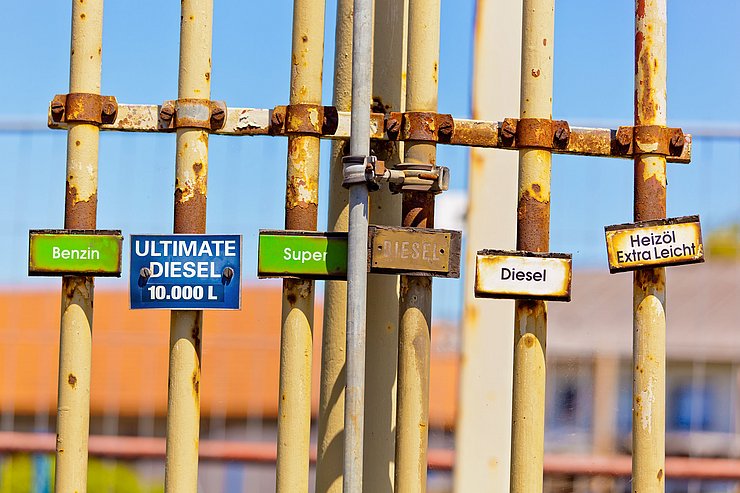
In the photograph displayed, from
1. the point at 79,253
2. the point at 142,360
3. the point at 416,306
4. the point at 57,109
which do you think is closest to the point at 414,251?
the point at 416,306

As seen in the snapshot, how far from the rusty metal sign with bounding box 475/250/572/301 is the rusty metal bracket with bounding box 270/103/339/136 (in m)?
0.52

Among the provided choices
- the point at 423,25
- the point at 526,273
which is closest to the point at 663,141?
the point at 526,273

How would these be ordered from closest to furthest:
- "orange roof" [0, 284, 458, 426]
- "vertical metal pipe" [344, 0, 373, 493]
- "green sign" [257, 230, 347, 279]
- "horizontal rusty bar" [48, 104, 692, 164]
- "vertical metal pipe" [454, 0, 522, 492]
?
"vertical metal pipe" [344, 0, 373, 493], "green sign" [257, 230, 347, 279], "horizontal rusty bar" [48, 104, 692, 164], "vertical metal pipe" [454, 0, 522, 492], "orange roof" [0, 284, 458, 426]

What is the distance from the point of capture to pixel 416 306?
298 cm

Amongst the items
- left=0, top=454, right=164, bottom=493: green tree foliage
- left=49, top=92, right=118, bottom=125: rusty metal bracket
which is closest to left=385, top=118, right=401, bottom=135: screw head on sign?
left=49, top=92, right=118, bottom=125: rusty metal bracket

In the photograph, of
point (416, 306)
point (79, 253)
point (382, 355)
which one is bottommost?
point (382, 355)

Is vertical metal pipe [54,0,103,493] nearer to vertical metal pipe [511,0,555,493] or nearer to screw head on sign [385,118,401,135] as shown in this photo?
screw head on sign [385,118,401,135]

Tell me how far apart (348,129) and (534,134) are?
0.48 m

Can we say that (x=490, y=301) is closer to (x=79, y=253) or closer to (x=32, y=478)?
(x=79, y=253)

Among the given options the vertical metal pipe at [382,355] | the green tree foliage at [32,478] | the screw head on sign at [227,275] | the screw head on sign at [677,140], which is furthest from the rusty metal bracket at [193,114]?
the green tree foliage at [32,478]

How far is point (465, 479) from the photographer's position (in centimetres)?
379

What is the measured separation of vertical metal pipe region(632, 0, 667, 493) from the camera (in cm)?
297

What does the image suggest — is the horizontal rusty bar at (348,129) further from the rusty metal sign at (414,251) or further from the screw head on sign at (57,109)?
the rusty metal sign at (414,251)

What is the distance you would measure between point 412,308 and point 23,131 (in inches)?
154
